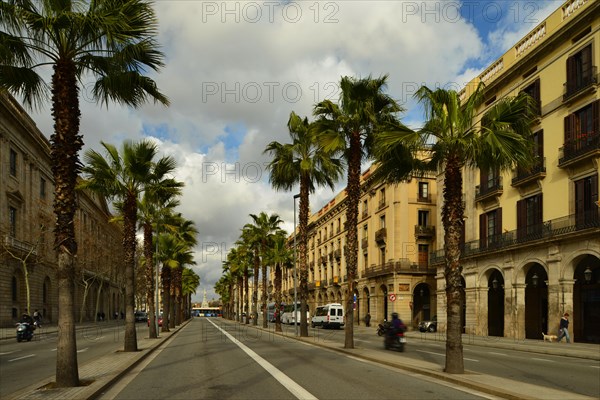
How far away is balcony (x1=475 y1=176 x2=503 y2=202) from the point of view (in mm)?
36069

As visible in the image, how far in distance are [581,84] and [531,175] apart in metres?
5.81

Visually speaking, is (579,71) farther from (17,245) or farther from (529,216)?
(17,245)

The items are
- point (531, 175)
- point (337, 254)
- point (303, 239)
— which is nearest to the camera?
point (303, 239)

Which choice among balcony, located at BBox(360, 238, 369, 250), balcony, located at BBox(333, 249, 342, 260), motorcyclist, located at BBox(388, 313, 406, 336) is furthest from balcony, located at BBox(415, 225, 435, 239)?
motorcyclist, located at BBox(388, 313, 406, 336)

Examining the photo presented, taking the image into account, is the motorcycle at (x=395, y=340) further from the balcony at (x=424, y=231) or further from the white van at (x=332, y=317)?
the white van at (x=332, y=317)

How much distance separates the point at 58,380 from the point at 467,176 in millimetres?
35293

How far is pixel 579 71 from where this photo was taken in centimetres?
2947

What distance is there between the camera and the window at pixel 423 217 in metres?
52.3

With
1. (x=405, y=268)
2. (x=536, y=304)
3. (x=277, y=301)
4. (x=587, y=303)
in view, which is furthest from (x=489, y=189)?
(x=277, y=301)

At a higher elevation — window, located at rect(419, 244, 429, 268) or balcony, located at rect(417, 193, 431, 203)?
balcony, located at rect(417, 193, 431, 203)

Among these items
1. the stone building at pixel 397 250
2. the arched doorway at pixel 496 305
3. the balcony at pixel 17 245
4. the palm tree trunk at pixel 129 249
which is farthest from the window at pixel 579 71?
the balcony at pixel 17 245

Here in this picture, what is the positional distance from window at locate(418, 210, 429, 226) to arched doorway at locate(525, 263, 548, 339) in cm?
1653

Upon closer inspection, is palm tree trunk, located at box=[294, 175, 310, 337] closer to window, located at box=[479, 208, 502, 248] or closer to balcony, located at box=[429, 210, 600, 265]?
balcony, located at box=[429, 210, 600, 265]

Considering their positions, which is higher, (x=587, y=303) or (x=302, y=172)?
(x=302, y=172)
